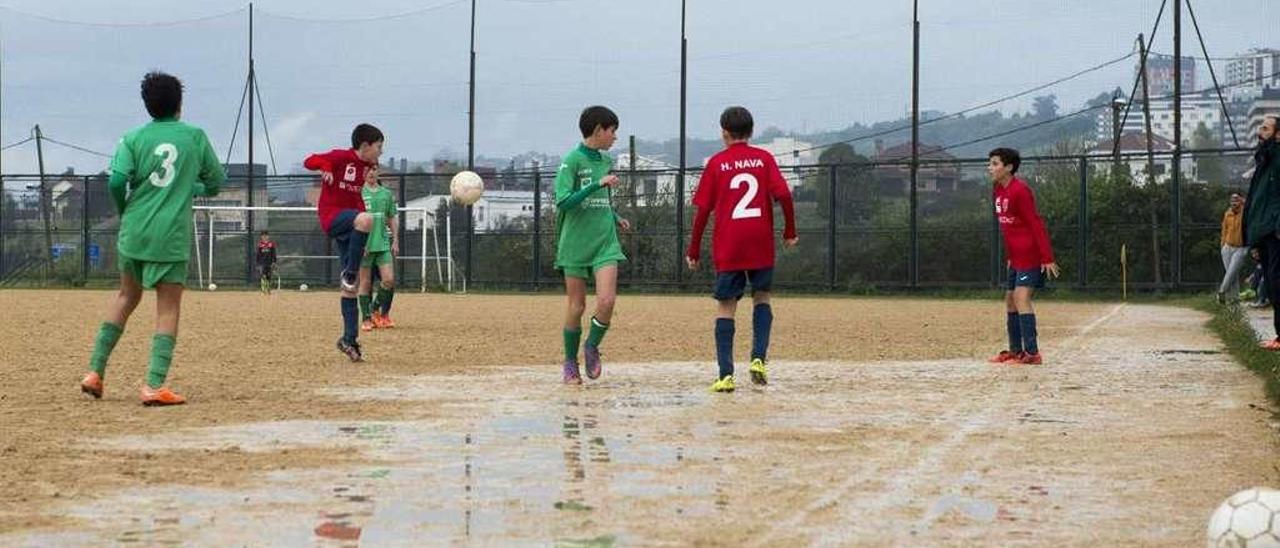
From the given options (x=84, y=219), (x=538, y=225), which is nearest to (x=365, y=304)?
(x=538, y=225)

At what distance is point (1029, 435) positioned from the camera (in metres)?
8.14

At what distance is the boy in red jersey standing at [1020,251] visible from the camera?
13.4m

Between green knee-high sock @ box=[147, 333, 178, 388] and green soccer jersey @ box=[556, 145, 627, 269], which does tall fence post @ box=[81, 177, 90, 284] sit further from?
green knee-high sock @ box=[147, 333, 178, 388]

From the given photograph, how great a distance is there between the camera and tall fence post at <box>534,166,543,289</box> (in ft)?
139

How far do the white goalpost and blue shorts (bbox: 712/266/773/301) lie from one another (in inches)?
1175

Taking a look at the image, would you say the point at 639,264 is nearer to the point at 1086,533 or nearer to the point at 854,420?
the point at 854,420

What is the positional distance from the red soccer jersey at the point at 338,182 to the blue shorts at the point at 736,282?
15.0ft

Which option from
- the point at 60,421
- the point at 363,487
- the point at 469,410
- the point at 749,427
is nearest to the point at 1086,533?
the point at 363,487

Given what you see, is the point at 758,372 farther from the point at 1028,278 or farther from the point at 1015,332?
the point at 1028,278

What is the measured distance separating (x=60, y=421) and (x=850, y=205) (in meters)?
32.2

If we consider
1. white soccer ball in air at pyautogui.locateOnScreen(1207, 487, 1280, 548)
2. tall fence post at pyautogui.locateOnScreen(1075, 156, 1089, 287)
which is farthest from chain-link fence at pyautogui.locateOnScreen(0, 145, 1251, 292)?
white soccer ball in air at pyautogui.locateOnScreen(1207, 487, 1280, 548)

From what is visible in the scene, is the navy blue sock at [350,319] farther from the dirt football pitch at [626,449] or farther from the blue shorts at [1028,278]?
the blue shorts at [1028,278]

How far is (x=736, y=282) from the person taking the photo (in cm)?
1092

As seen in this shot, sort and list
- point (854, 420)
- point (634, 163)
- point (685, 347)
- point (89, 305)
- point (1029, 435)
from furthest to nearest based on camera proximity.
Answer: point (634, 163) < point (89, 305) < point (685, 347) < point (854, 420) < point (1029, 435)
